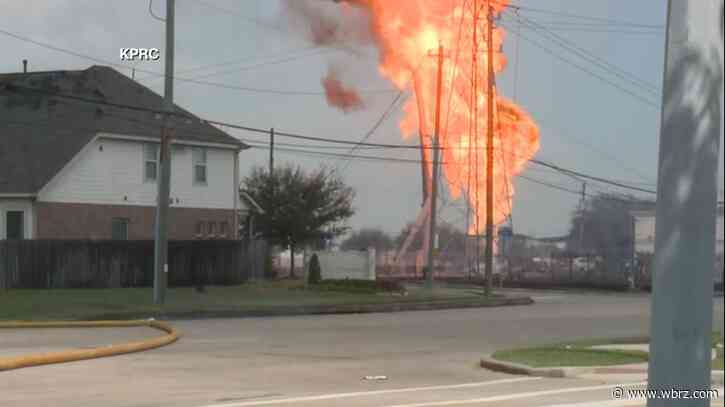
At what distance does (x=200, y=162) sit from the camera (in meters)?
46.5

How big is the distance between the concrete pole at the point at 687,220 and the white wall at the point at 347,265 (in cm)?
4866

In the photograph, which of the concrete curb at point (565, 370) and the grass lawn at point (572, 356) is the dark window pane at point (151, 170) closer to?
the grass lawn at point (572, 356)

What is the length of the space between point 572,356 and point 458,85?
30.3 meters

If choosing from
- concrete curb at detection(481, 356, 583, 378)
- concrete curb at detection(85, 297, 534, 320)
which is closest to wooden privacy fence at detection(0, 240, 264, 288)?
concrete curb at detection(85, 297, 534, 320)

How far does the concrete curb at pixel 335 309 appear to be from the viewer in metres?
31.5

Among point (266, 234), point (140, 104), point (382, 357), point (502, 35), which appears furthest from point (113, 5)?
point (266, 234)

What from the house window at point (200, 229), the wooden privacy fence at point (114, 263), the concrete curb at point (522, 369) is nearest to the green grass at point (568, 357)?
the concrete curb at point (522, 369)

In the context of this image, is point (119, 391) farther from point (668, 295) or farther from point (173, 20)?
point (173, 20)

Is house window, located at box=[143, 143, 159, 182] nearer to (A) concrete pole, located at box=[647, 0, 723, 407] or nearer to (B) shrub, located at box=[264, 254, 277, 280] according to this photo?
(B) shrub, located at box=[264, 254, 277, 280]

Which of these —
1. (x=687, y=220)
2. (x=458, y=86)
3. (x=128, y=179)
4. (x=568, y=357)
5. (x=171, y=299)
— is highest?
(x=458, y=86)

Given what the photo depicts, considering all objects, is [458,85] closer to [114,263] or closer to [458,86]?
[458,86]

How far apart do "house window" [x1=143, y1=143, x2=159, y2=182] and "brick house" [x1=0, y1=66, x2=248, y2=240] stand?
0.13 ft

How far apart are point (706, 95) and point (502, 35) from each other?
40717 millimetres

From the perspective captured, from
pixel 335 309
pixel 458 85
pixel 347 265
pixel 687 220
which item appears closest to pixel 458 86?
pixel 458 85
